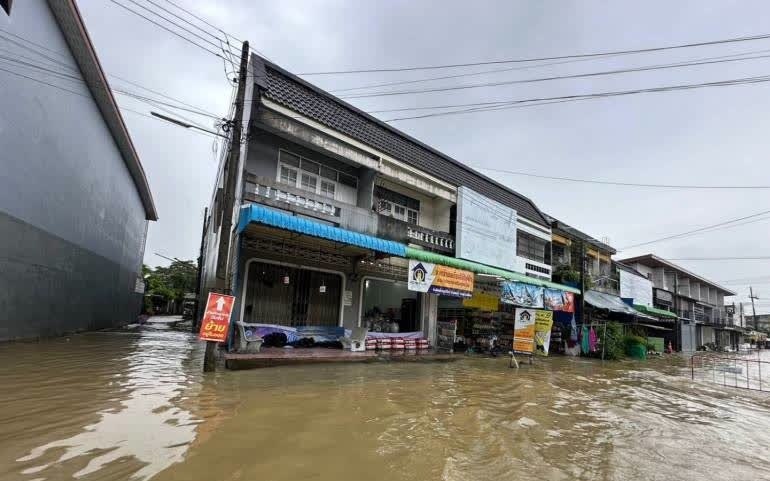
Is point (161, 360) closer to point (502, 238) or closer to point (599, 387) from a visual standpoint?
point (599, 387)

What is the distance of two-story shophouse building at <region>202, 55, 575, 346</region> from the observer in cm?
1173

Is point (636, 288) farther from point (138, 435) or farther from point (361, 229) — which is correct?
point (138, 435)

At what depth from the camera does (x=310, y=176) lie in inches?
547

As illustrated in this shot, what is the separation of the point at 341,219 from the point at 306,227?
250 cm

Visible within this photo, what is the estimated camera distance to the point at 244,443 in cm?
472

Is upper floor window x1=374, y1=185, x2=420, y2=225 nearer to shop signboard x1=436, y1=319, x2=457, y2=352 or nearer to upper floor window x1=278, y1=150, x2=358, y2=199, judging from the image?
upper floor window x1=278, y1=150, x2=358, y2=199

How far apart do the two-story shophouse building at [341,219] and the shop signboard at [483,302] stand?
4.97ft

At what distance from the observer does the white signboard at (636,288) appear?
2864 cm

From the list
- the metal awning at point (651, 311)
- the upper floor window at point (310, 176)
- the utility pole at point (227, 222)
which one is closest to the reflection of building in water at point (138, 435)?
the utility pole at point (227, 222)

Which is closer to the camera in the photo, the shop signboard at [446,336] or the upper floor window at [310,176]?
the upper floor window at [310,176]

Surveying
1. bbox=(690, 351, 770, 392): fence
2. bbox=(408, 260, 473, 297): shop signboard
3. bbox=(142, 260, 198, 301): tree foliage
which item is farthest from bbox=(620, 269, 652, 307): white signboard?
bbox=(142, 260, 198, 301): tree foliage

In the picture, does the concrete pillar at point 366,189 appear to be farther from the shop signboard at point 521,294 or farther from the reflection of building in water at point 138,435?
the reflection of building in water at point 138,435

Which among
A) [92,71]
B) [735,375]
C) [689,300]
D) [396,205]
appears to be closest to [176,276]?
[92,71]

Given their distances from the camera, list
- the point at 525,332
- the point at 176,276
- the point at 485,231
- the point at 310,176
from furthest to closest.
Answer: the point at 176,276 → the point at 485,231 → the point at 525,332 → the point at 310,176
